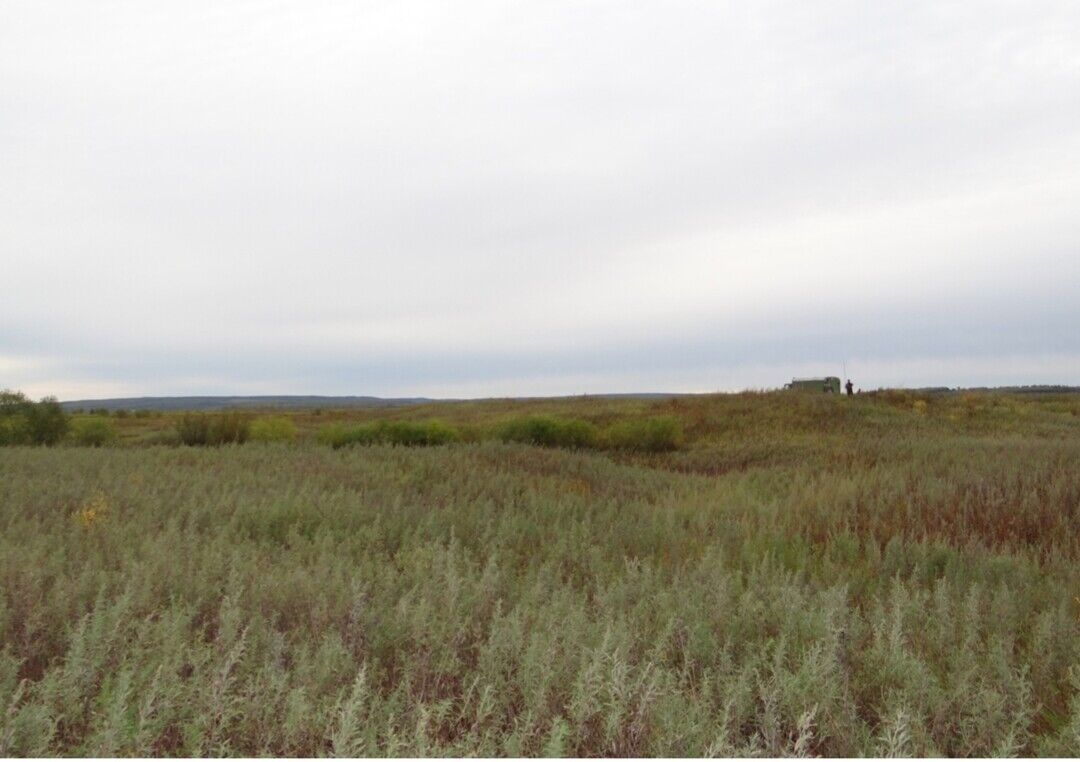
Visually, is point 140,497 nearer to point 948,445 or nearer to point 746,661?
point 746,661

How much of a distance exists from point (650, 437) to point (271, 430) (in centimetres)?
1156

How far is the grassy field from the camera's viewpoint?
3.03 metres

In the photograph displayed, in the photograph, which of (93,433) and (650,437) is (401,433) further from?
(93,433)

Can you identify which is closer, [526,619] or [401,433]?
[526,619]

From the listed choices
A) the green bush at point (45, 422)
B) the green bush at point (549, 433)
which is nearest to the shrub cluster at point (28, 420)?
the green bush at point (45, 422)

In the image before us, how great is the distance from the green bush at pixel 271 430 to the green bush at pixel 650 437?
391 inches

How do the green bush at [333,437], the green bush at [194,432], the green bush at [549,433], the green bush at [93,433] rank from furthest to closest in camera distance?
the green bush at [549,433] → the green bush at [93,433] → the green bush at [194,432] → the green bush at [333,437]

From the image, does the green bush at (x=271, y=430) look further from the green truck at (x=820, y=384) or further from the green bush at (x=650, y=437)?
the green truck at (x=820, y=384)

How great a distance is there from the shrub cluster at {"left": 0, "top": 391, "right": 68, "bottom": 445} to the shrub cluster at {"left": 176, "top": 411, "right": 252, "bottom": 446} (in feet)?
15.4

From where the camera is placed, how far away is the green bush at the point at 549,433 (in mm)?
23953

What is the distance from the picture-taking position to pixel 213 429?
2127 centimetres

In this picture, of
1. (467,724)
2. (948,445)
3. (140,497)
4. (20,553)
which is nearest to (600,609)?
(467,724)

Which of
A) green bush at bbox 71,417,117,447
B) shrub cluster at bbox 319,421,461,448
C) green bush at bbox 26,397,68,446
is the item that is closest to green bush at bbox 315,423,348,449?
shrub cluster at bbox 319,421,461,448

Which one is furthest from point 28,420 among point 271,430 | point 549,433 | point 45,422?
point 549,433
